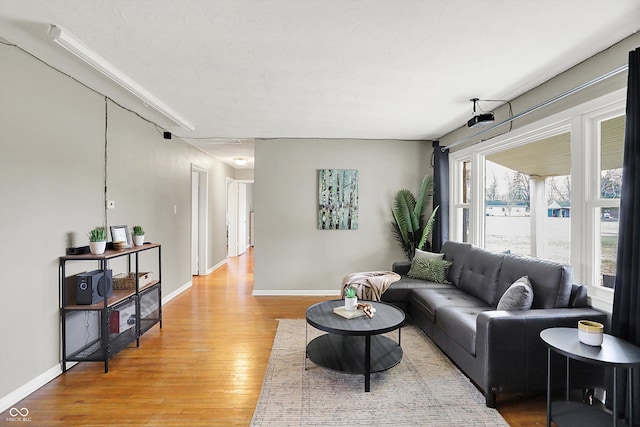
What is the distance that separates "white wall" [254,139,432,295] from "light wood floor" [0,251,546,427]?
3.53 feet

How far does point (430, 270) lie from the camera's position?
3.89 metres

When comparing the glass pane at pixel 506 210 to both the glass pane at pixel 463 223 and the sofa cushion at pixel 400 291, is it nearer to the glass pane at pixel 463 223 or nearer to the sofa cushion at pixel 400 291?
the glass pane at pixel 463 223

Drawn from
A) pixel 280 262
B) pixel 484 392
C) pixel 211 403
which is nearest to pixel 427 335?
pixel 484 392

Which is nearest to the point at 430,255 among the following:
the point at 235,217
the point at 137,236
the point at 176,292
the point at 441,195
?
the point at 441,195

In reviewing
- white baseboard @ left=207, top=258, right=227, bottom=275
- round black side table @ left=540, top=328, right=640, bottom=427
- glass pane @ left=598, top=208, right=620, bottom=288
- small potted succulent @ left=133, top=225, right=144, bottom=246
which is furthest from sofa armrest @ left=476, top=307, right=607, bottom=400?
white baseboard @ left=207, top=258, right=227, bottom=275

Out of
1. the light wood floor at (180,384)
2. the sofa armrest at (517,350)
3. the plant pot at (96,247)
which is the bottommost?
the light wood floor at (180,384)

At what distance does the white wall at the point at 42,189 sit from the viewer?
7.09 feet

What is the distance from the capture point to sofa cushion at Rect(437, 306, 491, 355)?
7.67 feet

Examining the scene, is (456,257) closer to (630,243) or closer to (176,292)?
(630,243)

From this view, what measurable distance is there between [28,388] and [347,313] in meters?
2.39

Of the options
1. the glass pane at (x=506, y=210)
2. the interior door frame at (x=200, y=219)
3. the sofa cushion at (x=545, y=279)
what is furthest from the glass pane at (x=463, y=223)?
the interior door frame at (x=200, y=219)

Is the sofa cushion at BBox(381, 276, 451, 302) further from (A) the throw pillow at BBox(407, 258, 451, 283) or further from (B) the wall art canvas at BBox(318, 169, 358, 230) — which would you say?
(B) the wall art canvas at BBox(318, 169, 358, 230)

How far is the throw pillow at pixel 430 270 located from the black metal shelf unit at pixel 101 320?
3.10 meters

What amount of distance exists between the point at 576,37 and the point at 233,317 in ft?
13.6
